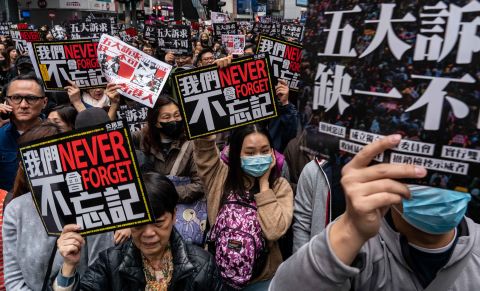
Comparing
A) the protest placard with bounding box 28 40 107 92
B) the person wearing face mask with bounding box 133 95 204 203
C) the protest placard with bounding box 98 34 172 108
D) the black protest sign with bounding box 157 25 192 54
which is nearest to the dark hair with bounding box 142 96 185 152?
the person wearing face mask with bounding box 133 95 204 203

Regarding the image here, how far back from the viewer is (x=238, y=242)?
269 centimetres

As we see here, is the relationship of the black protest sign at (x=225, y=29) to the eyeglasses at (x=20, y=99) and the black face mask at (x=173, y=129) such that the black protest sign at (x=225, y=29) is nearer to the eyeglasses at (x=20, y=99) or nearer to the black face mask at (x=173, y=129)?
the eyeglasses at (x=20, y=99)

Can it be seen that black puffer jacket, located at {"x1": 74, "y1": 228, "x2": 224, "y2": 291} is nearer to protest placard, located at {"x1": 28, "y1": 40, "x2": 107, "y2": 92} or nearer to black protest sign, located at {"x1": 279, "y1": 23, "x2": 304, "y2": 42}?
protest placard, located at {"x1": 28, "y1": 40, "x2": 107, "y2": 92}

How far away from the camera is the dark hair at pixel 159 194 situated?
2.19 meters

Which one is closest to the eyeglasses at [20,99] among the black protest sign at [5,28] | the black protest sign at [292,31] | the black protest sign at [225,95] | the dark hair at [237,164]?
the black protest sign at [225,95]

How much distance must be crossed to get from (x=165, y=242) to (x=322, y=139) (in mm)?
1154

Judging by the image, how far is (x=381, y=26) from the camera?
4.09 ft

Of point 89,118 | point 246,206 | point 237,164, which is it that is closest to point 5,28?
point 89,118

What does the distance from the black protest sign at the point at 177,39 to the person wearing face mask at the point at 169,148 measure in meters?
5.34

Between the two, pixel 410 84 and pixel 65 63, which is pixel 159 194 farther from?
pixel 65 63

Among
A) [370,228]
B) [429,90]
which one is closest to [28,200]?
[370,228]

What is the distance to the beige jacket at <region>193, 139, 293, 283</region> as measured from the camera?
2.72m

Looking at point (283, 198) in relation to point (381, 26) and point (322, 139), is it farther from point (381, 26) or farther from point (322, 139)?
point (381, 26)

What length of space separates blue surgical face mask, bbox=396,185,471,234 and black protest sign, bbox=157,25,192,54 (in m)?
8.36
